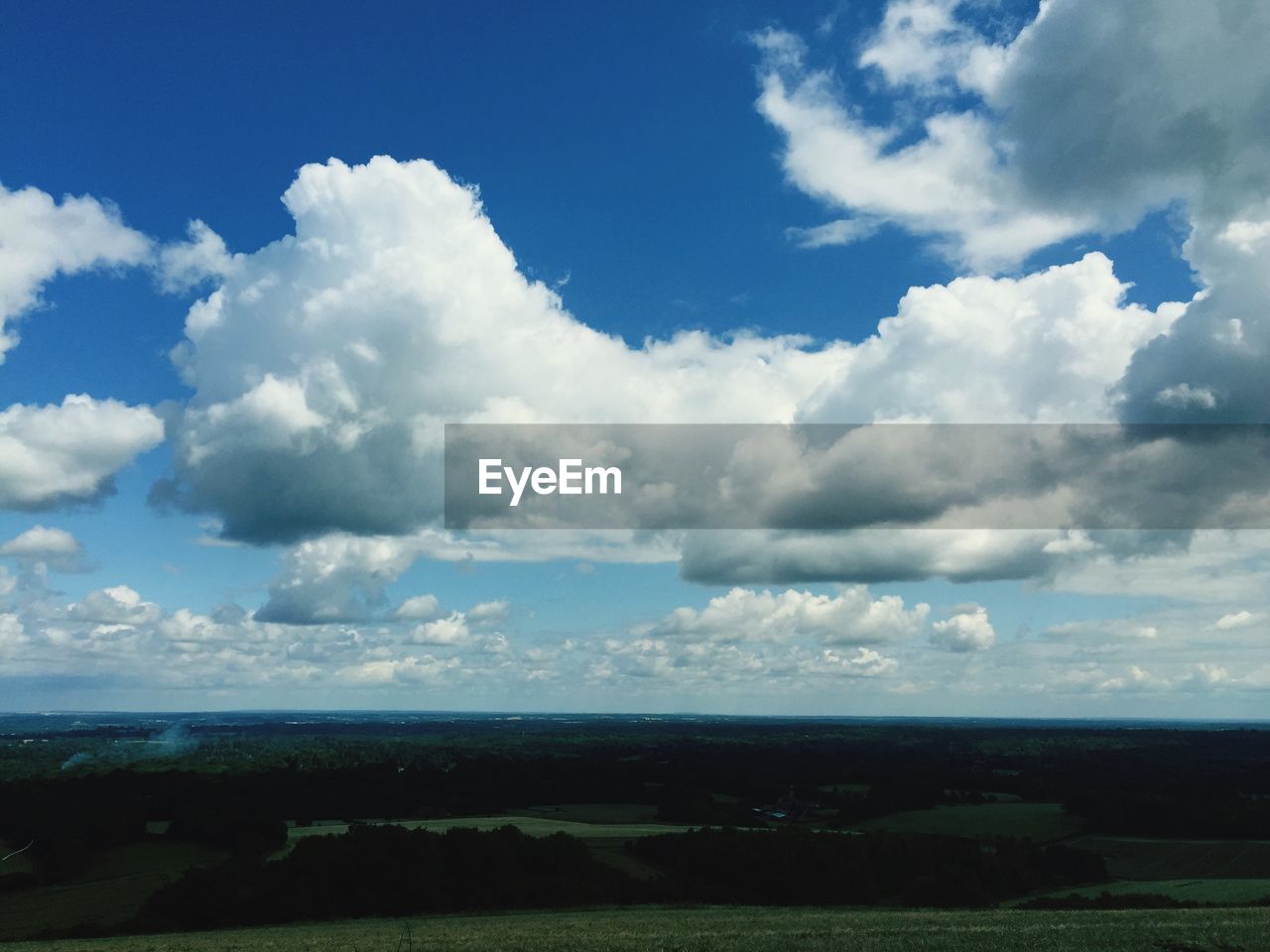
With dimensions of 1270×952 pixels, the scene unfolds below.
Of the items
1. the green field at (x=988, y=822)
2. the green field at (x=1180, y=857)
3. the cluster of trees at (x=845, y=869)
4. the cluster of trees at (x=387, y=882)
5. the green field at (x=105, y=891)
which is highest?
the cluster of trees at (x=387, y=882)

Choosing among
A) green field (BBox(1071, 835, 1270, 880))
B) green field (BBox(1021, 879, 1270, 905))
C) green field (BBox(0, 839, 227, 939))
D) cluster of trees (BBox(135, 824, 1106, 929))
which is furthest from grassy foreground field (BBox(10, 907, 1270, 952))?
green field (BBox(1071, 835, 1270, 880))

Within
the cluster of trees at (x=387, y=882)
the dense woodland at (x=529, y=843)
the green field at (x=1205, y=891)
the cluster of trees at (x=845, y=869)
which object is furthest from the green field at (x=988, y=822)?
the cluster of trees at (x=387, y=882)

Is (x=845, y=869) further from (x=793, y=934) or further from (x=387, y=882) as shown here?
(x=793, y=934)

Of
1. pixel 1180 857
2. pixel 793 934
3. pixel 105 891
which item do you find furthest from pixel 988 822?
pixel 105 891

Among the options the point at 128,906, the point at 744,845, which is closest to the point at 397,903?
the point at 128,906

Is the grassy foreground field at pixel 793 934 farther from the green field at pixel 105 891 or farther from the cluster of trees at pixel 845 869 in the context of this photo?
the green field at pixel 105 891
